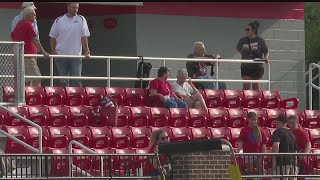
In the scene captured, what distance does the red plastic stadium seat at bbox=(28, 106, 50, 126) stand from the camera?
23406mm

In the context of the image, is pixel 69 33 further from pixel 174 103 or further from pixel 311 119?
pixel 311 119

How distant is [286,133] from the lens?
2292 centimetres

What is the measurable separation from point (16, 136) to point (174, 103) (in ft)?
11.6

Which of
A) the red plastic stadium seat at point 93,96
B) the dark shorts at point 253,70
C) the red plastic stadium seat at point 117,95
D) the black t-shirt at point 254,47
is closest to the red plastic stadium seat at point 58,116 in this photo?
the red plastic stadium seat at point 93,96

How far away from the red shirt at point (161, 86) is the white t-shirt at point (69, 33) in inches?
54.1

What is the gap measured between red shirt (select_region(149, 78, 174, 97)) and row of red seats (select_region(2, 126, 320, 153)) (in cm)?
75

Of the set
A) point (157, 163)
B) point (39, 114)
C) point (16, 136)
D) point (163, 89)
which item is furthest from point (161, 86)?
point (157, 163)

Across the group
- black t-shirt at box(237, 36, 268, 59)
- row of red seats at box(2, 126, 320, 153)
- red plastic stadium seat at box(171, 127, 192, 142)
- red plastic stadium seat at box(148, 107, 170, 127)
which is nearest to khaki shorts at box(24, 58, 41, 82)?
row of red seats at box(2, 126, 320, 153)

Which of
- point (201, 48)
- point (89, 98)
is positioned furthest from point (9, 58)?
point (201, 48)

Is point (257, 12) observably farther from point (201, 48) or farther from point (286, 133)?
point (286, 133)

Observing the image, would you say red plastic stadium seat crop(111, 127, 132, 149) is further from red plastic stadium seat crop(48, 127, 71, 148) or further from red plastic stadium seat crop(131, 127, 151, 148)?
red plastic stadium seat crop(48, 127, 71, 148)

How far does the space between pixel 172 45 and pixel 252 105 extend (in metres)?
3.17

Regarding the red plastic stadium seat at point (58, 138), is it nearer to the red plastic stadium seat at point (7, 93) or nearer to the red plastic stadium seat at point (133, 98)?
the red plastic stadium seat at point (7, 93)

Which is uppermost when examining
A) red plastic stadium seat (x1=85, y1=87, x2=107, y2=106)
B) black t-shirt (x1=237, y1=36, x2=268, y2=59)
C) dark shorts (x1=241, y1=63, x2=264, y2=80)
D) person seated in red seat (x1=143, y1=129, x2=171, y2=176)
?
black t-shirt (x1=237, y1=36, x2=268, y2=59)
